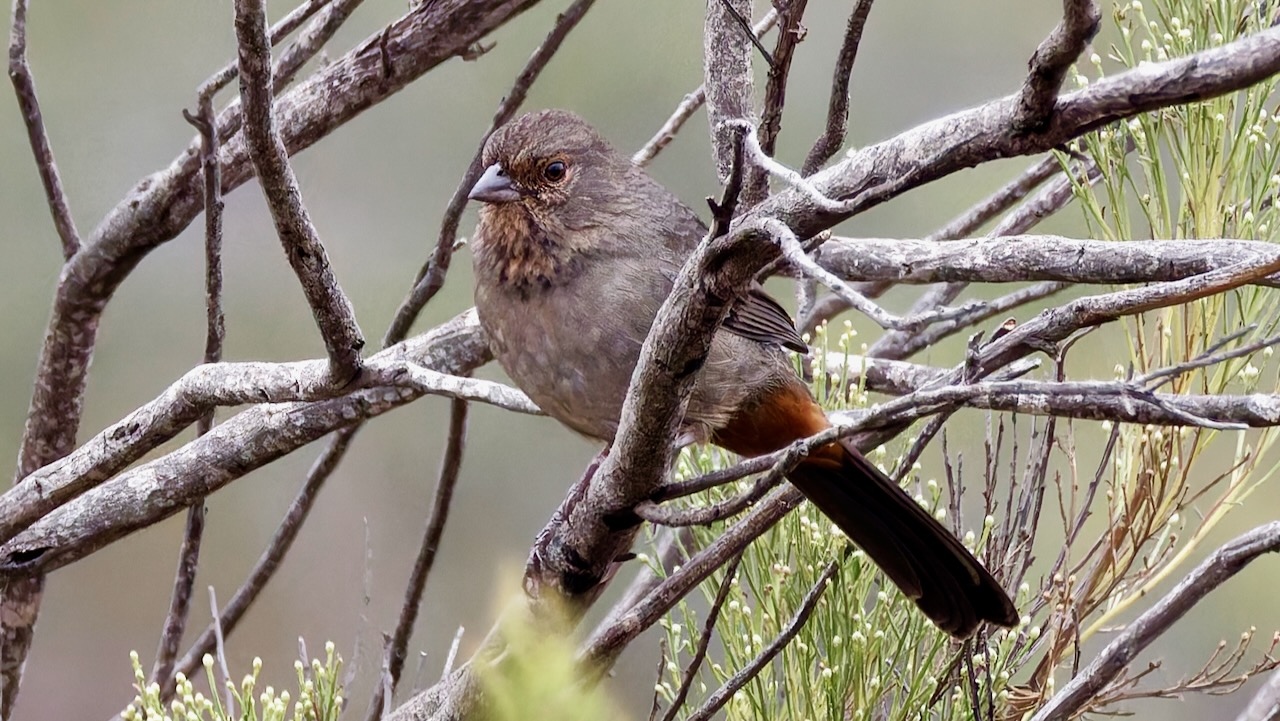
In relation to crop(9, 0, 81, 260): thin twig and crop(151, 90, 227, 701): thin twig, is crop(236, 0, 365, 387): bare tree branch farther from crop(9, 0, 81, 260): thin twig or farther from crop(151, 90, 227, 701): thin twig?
crop(9, 0, 81, 260): thin twig

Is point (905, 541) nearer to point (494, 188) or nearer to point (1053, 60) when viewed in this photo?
point (494, 188)

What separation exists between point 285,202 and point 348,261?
270 centimetres

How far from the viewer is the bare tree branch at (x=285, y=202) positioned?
1830mm

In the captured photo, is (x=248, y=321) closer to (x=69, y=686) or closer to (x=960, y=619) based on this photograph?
(x=69, y=686)

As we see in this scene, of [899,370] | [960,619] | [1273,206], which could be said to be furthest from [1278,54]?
[899,370]

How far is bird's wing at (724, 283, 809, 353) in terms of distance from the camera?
2.85 m

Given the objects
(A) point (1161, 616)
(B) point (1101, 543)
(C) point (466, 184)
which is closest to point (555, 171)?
(C) point (466, 184)

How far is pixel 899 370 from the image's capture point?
3254 mm

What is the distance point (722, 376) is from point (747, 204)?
1.19 ft

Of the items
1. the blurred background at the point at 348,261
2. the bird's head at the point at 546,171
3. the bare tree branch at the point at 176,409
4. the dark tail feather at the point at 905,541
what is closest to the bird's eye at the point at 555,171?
the bird's head at the point at 546,171

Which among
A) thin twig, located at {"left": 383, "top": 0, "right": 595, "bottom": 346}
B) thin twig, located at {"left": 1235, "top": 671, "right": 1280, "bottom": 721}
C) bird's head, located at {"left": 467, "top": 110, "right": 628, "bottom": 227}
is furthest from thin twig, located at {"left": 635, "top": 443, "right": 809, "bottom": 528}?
thin twig, located at {"left": 383, "top": 0, "right": 595, "bottom": 346}

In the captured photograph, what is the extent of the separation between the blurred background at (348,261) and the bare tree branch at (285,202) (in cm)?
226

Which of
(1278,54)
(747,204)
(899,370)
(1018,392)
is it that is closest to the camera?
(1278,54)

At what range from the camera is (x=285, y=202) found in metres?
2.02
